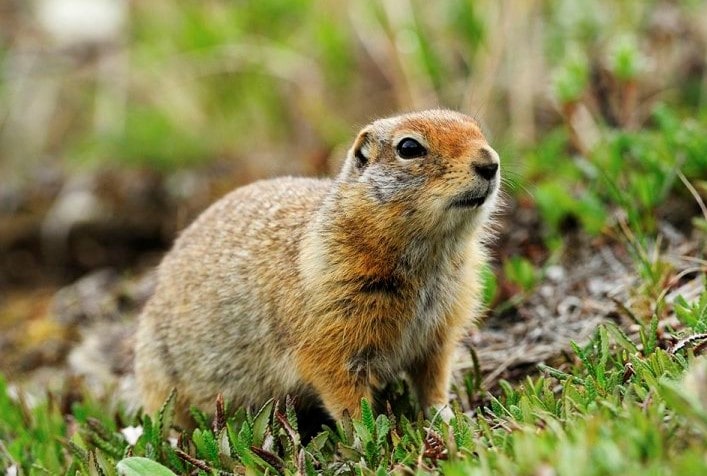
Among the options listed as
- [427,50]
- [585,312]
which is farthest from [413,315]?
[427,50]

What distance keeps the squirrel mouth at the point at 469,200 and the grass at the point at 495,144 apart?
77cm

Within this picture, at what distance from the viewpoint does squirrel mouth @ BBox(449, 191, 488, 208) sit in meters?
3.90

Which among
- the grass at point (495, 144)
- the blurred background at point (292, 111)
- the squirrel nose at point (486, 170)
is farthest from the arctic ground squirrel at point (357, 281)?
the blurred background at point (292, 111)

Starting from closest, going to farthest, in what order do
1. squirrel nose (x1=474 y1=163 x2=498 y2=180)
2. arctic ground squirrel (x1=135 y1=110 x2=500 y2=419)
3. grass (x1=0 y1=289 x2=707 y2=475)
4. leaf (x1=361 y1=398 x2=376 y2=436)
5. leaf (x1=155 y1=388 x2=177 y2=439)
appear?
grass (x1=0 y1=289 x2=707 y2=475)
leaf (x1=361 y1=398 x2=376 y2=436)
squirrel nose (x1=474 y1=163 x2=498 y2=180)
arctic ground squirrel (x1=135 y1=110 x2=500 y2=419)
leaf (x1=155 y1=388 x2=177 y2=439)

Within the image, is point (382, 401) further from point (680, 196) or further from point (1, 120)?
point (1, 120)

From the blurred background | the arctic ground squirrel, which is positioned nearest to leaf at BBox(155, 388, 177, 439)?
the arctic ground squirrel

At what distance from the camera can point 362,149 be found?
4.46m

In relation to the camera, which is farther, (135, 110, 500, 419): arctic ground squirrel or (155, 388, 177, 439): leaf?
(155, 388, 177, 439): leaf

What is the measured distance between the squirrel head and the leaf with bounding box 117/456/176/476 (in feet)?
4.87

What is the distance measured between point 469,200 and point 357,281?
0.66 metres

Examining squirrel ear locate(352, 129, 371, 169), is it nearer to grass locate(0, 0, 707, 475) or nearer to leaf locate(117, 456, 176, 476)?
grass locate(0, 0, 707, 475)

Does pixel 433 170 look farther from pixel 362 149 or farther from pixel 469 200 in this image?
pixel 362 149

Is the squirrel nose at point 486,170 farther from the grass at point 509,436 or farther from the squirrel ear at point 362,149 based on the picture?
the grass at point 509,436

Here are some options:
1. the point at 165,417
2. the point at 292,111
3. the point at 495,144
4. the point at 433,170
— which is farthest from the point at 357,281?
the point at 292,111
